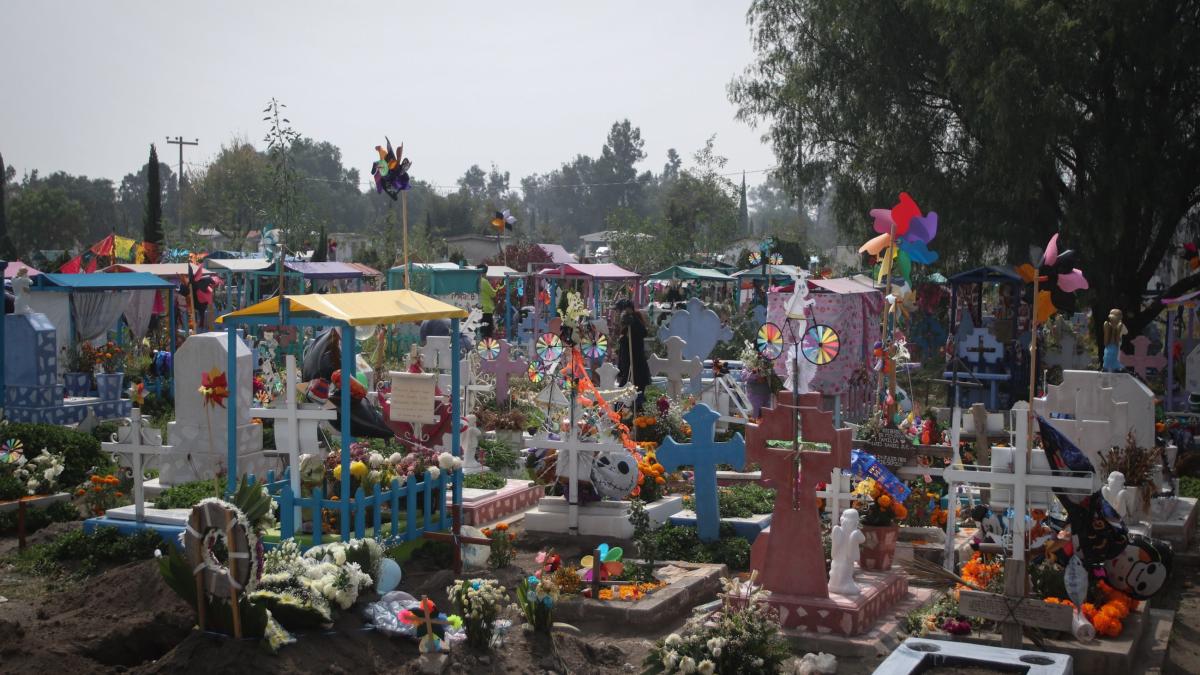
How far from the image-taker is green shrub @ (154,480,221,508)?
1080 centimetres

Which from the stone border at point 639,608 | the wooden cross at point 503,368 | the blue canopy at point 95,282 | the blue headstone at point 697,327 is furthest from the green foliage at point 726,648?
the blue canopy at point 95,282

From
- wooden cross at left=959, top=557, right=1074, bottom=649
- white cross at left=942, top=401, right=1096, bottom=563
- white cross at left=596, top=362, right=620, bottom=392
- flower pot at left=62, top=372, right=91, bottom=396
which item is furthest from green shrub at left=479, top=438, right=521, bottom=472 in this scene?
wooden cross at left=959, top=557, right=1074, bottom=649

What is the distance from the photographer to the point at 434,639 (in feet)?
23.4

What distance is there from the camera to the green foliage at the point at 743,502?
1120 centimetres

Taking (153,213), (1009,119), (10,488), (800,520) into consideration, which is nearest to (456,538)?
(800,520)

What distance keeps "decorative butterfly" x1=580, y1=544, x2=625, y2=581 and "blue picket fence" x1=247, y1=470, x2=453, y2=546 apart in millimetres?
1418

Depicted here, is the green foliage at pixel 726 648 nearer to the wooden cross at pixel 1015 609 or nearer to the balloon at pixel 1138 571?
the wooden cross at pixel 1015 609

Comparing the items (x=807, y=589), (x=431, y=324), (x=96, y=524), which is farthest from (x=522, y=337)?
(x=807, y=589)

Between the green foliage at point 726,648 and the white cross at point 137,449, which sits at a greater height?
the white cross at point 137,449

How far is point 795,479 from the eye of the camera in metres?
8.47

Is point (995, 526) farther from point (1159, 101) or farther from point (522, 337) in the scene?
point (522, 337)

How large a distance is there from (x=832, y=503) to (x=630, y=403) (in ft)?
14.1

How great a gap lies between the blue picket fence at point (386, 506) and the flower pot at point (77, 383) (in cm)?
975

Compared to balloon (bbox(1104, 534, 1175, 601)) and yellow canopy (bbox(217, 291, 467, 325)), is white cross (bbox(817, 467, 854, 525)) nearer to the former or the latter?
balloon (bbox(1104, 534, 1175, 601))
